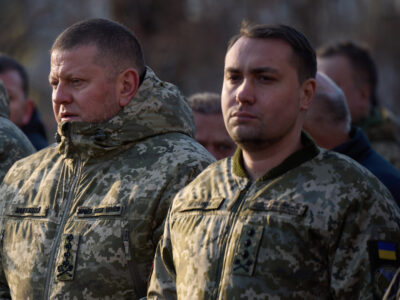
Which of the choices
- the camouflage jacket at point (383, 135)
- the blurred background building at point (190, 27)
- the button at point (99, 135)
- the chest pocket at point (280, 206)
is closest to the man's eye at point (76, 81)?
the button at point (99, 135)

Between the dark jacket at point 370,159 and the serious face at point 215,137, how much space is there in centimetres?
99

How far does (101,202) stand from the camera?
421cm

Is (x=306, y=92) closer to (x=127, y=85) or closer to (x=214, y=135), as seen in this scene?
(x=127, y=85)

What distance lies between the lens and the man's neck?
3.62 meters

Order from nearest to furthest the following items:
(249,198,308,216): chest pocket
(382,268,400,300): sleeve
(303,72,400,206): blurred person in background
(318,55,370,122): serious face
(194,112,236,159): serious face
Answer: (382,268,400,300): sleeve, (249,198,308,216): chest pocket, (303,72,400,206): blurred person in background, (194,112,236,159): serious face, (318,55,370,122): serious face

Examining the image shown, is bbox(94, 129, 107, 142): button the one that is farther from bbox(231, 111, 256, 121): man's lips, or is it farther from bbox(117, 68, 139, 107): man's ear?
bbox(231, 111, 256, 121): man's lips

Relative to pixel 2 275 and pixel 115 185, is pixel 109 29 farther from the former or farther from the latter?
pixel 2 275

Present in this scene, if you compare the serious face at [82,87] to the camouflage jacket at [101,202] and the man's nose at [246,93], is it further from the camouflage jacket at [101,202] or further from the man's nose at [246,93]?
the man's nose at [246,93]

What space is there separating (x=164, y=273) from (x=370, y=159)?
6.38 feet

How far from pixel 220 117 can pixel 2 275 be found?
7.18ft

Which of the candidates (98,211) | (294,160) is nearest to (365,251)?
(294,160)

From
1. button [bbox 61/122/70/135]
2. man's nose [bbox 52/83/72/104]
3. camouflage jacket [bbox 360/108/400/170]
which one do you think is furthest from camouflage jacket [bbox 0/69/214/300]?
camouflage jacket [bbox 360/108/400/170]

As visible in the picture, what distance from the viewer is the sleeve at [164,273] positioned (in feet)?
12.3

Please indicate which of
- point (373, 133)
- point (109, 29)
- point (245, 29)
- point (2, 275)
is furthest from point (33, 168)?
point (373, 133)
